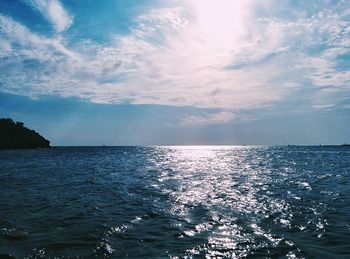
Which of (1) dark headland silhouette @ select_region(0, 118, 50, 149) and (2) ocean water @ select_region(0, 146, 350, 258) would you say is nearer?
(2) ocean water @ select_region(0, 146, 350, 258)

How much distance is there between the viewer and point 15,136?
6722 inches

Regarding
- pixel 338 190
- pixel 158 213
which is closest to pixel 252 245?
pixel 158 213

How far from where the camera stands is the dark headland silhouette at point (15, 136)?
537 ft

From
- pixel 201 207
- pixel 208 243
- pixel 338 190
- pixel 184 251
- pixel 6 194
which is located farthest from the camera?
pixel 338 190

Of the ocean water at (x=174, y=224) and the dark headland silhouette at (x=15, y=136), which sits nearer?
the ocean water at (x=174, y=224)

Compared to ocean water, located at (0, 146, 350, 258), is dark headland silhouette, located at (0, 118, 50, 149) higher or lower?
higher

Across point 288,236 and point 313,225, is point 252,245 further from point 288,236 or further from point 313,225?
point 313,225

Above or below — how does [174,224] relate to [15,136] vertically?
below

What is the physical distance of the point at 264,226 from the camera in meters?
14.4

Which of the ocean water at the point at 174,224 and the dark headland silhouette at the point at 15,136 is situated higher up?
the dark headland silhouette at the point at 15,136

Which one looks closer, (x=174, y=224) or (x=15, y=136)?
(x=174, y=224)

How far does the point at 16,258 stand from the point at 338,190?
24.7 m

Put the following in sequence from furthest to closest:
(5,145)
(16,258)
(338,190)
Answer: (5,145)
(338,190)
(16,258)

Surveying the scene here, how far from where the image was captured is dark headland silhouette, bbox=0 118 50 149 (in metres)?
164
